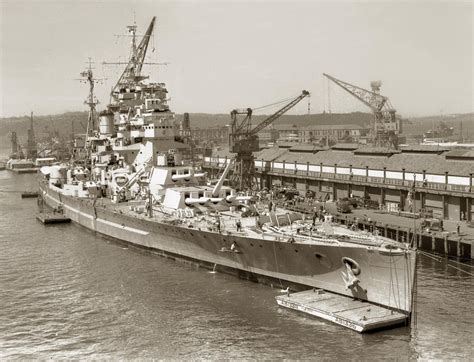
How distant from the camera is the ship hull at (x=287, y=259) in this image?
66.4ft

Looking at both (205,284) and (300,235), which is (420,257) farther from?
(205,284)

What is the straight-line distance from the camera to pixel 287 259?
2362 centimetres

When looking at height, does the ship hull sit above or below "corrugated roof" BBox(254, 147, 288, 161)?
below

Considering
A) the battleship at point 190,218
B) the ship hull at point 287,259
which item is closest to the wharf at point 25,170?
the battleship at point 190,218

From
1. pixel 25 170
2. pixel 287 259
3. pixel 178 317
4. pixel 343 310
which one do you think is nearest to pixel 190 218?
pixel 287 259

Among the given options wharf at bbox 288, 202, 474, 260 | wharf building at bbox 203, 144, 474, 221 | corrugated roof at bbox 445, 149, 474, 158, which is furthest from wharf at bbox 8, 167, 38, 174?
corrugated roof at bbox 445, 149, 474, 158

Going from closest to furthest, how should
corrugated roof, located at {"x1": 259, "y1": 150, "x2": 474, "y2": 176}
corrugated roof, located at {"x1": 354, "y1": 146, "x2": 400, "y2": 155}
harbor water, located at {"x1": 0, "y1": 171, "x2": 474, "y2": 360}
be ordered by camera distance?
harbor water, located at {"x1": 0, "y1": 171, "x2": 474, "y2": 360} < corrugated roof, located at {"x1": 259, "y1": 150, "x2": 474, "y2": 176} < corrugated roof, located at {"x1": 354, "y1": 146, "x2": 400, "y2": 155}

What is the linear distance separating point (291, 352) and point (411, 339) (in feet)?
13.9

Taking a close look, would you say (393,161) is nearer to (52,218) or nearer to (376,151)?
(376,151)

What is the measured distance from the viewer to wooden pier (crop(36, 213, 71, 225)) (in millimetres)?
43219

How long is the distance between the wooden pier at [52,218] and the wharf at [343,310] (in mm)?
26245

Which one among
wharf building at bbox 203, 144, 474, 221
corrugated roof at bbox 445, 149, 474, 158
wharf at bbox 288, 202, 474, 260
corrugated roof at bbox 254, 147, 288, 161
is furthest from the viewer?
corrugated roof at bbox 254, 147, 288, 161

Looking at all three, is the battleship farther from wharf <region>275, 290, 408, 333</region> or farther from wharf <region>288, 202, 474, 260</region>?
wharf <region>288, 202, 474, 260</region>

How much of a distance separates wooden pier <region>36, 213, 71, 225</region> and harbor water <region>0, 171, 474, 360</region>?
37.6 ft
